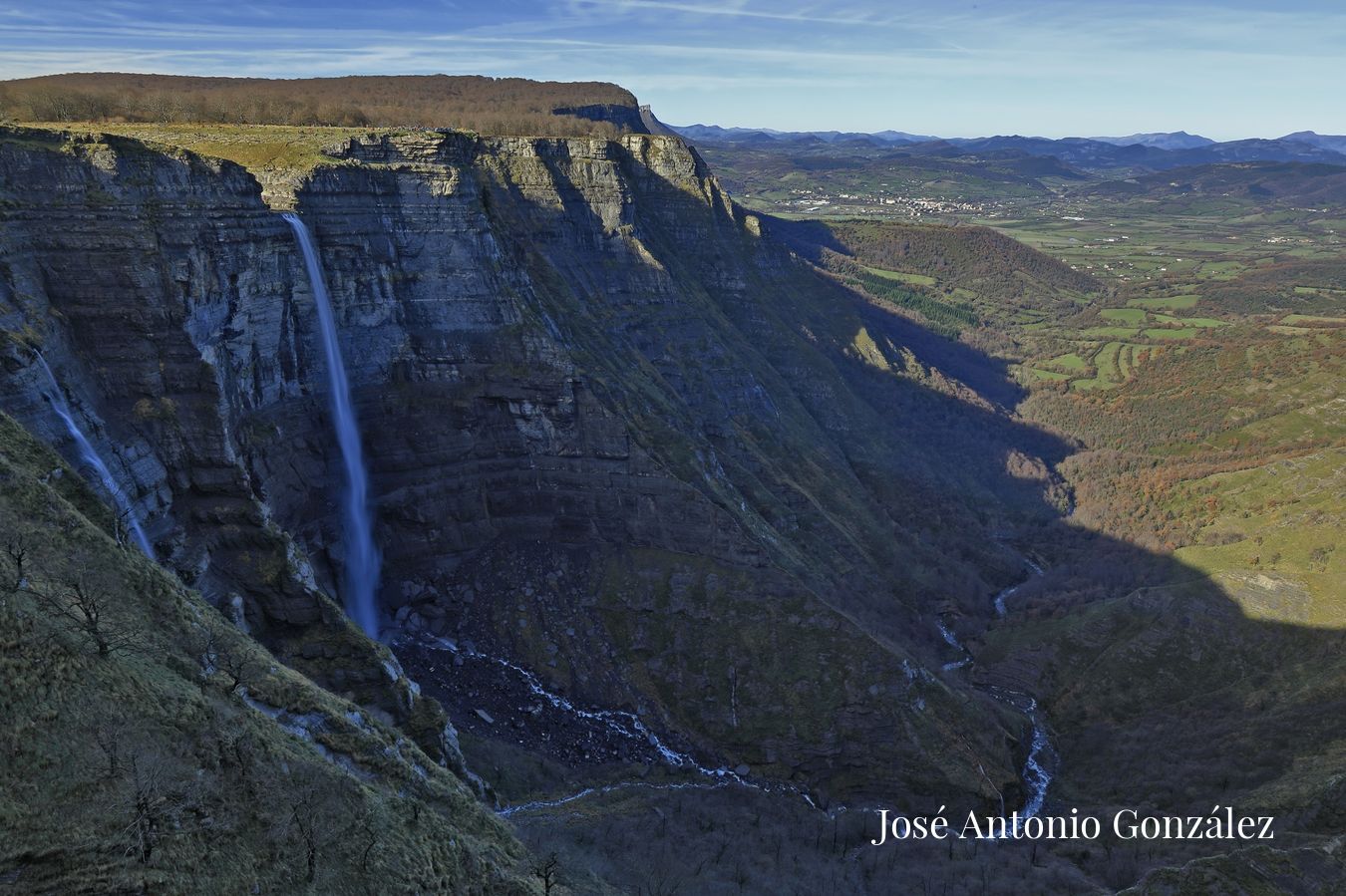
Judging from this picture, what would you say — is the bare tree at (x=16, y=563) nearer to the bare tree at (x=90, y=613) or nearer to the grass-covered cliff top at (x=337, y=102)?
the bare tree at (x=90, y=613)

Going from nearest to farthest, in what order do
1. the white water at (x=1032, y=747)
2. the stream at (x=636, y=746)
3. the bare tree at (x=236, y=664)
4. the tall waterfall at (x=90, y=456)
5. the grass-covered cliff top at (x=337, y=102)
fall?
the bare tree at (x=236, y=664)
the tall waterfall at (x=90, y=456)
the stream at (x=636, y=746)
the white water at (x=1032, y=747)
the grass-covered cliff top at (x=337, y=102)

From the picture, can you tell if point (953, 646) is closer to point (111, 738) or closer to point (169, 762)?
point (169, 762)

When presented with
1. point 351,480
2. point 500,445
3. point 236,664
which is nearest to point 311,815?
point 236,664

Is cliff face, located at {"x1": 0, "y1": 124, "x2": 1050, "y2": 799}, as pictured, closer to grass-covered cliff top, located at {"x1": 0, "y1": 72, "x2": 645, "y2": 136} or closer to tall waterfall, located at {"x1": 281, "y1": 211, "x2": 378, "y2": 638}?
tall waterfall, located at {"x1": 281, "y1": 211, "x2": 378, "y2": 638}

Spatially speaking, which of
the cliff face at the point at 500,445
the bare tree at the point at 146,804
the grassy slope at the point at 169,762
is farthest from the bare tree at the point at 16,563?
the cliff face at the point at 500,445

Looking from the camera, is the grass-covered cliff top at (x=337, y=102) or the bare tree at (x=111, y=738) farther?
the grass-covered cliff top at (x=337, y=102)

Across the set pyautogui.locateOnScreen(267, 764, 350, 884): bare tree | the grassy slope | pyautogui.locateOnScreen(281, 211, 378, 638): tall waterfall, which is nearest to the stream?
pyautogui.locateOnScreen(281, 211, 378, 638): tall waterfall
